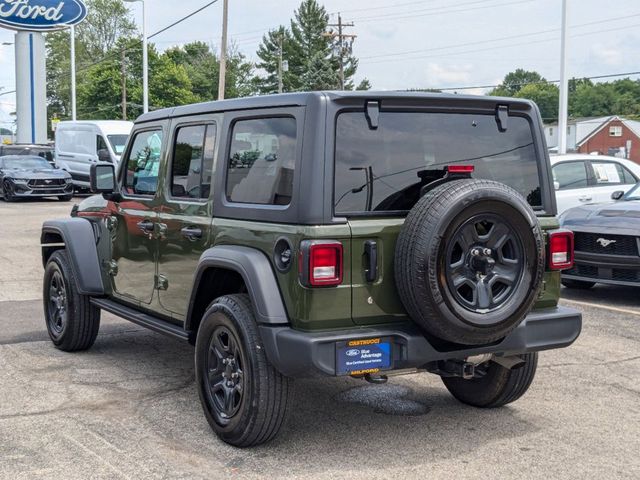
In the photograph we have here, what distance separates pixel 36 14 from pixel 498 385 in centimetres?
3879

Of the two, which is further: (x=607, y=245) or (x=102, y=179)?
(x=607, y=245)

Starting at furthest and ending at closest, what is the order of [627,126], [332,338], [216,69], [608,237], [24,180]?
[627,126]
[216,69]
[24,180]
[608,237]
[332,338]

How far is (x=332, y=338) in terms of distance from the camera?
13.5 feet

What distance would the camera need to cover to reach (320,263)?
411 centimetres

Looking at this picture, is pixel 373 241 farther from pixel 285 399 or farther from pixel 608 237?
pixel 608 237

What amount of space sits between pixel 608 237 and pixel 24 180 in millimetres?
20078

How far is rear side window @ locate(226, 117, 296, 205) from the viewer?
4.42 metres

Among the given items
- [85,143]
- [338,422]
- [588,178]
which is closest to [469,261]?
[338,422]

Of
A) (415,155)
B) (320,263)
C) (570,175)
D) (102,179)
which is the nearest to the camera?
(320,263)

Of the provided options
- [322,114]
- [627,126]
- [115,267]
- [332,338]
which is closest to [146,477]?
[332,338]

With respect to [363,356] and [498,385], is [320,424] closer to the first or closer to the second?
[363,356]

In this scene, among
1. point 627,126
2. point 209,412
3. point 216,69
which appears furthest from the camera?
point 627,126

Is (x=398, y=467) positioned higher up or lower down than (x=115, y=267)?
lower down

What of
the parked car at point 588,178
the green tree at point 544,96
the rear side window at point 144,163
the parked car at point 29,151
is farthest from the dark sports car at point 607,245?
the green tree at point 544,96
